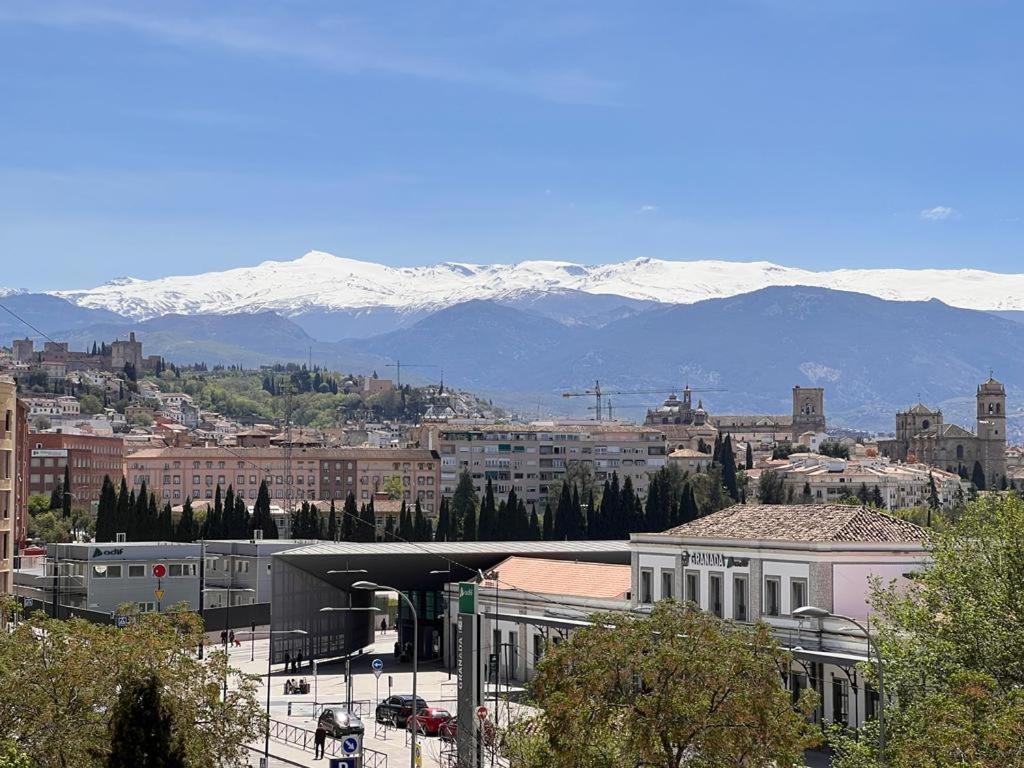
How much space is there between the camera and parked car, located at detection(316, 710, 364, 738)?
65.5m

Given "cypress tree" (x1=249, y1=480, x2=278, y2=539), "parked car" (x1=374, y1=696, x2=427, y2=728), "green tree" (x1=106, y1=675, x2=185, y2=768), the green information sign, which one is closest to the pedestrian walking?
"parked car" (x1=374, y1=696, x2=427, y2=728)

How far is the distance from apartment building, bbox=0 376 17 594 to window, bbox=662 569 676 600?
28.7 meters

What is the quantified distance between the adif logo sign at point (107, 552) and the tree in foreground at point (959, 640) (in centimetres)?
6721

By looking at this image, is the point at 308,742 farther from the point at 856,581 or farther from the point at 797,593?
the point at 856,581

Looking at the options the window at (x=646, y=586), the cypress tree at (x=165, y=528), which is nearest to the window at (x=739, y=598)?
the window at (x=646, y=586)

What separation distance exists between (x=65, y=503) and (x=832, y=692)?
143 meters

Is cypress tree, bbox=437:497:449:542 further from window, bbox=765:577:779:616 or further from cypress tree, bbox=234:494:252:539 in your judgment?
window, bbox=765:577:779:616

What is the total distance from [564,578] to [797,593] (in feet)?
77.1

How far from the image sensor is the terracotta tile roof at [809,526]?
6800cm

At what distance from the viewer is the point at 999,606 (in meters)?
47.2

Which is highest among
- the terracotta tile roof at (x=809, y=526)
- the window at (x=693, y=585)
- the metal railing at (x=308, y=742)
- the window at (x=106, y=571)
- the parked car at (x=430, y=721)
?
the terracotta tile roof at (x=809, y=526)

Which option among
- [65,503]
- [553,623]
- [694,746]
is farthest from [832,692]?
[65,503]

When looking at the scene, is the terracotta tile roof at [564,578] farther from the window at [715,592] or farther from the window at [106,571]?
the window at [106,571]

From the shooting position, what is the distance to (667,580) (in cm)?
7538
